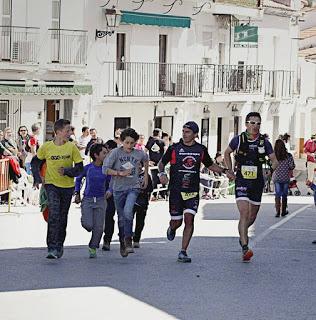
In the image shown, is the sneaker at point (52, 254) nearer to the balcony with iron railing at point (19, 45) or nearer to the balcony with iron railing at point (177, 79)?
the balcony with iron railing at point (19, 45)

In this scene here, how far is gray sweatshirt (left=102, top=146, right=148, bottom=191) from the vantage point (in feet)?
50.1

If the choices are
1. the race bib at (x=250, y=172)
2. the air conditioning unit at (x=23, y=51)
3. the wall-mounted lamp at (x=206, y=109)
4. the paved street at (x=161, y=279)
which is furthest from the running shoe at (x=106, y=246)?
the wall-mounted lamp at (x=206, y=109)

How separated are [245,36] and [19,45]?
14.1 m

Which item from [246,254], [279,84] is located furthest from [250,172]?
[279,84]

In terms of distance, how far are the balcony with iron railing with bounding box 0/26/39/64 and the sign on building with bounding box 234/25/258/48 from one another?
43.2ft

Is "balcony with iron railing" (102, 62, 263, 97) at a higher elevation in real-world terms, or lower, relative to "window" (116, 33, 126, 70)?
lower

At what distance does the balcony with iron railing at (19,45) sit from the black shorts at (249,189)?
1889 centimetres

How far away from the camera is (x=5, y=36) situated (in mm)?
33094

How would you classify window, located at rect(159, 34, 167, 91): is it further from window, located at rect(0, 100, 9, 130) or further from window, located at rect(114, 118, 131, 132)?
window, located at rect(0, 100, 9, 130)

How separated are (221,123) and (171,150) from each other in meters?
32.4

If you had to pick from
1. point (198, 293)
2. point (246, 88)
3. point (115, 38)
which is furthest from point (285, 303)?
point (246, 88)

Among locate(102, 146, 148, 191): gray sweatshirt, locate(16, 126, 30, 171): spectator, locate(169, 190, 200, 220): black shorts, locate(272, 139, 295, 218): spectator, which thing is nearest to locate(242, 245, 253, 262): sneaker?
locate(169, 190, 200, 220): black shorts

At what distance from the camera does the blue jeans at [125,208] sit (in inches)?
605

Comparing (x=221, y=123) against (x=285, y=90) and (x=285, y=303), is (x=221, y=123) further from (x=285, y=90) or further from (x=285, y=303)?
(x=285, y=303)
